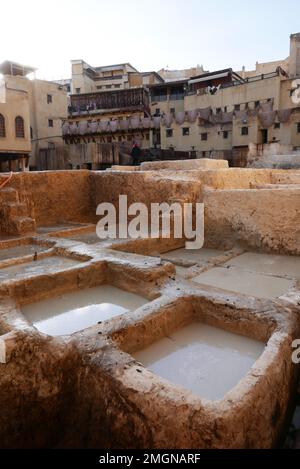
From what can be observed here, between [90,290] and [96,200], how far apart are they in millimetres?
4189

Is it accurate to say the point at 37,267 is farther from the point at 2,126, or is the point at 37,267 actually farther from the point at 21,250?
the point at 2,126

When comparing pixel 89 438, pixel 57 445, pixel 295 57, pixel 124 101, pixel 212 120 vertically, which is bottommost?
pixel 57 445

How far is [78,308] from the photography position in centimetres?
341

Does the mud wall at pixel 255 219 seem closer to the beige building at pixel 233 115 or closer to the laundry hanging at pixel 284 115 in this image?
the beige building at pixel 233 115

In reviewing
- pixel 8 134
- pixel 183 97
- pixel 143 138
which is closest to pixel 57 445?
pixel 8 134

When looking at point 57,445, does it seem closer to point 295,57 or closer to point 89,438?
point 89,438

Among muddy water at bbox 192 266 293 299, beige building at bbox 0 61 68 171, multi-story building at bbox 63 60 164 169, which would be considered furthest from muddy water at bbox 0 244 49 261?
multi-story building at bbox 63 60 164 169

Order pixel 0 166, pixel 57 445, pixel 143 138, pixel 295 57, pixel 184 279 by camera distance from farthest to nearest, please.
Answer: pixel 143 138 < pixel 295 57 < pixel 0 166 < pixel 184 279 < pixel 57 445

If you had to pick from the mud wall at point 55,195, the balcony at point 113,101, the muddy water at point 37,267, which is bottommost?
the muddy water at point 37,267

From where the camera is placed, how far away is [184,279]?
3844mm

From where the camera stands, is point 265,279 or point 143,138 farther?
point 143,138

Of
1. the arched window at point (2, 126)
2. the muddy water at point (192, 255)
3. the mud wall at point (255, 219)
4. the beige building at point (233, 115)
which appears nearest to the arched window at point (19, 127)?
the arched window at point (2, 126)

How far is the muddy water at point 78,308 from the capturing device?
10.0 feet

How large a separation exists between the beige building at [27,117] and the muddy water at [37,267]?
599 inches
